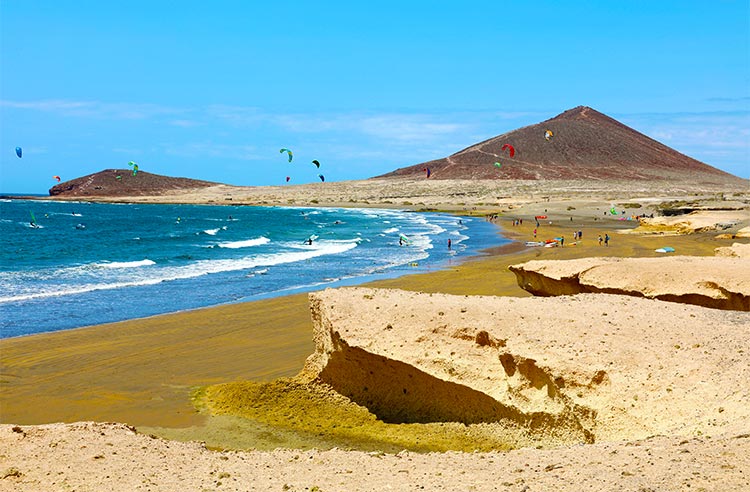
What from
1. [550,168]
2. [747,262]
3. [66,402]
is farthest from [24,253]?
[550,168]

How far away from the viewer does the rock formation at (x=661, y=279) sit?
42.0 ft

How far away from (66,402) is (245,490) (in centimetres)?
769

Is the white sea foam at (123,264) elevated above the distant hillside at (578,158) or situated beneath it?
situated beneath

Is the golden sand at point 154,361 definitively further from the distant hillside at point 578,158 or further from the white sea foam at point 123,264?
the distant hillside at point 578,158

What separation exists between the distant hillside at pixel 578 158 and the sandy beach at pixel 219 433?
101 meters

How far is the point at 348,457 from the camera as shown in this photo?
6766mm

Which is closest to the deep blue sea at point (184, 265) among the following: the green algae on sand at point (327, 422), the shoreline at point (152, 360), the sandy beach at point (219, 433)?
the shoreline at point (152, 360)

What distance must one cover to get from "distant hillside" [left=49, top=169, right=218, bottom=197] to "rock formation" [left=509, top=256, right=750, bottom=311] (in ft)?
490

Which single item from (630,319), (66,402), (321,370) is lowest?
(66,402)

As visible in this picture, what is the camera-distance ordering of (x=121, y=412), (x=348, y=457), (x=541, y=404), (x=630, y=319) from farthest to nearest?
(x=121, y=412) → (x=630, y=319) → (x=541, y=404) → (x=348, y=457)

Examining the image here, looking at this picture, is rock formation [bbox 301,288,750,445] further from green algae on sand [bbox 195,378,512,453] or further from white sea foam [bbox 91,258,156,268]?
white sea foam [bbox 91,258,156,268]

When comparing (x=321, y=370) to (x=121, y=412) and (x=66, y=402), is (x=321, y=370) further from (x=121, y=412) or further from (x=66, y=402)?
(x=66, y=402)

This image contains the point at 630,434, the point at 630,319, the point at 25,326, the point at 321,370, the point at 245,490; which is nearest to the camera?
the point at 245,490

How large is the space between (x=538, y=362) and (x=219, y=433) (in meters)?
4.65
